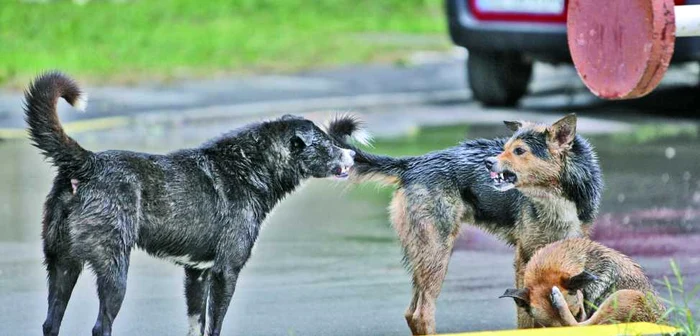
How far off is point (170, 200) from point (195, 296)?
2.15 feet

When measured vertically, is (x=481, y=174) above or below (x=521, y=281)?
above

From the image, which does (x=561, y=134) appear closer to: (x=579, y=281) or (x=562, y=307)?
(x=579, y=281)

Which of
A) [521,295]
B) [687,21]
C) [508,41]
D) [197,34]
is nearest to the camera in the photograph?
[687,21]

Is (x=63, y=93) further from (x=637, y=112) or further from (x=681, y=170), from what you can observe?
(x=637, y=112)

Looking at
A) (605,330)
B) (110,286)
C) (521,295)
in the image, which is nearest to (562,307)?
(521,295)

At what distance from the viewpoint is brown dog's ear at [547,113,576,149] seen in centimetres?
722

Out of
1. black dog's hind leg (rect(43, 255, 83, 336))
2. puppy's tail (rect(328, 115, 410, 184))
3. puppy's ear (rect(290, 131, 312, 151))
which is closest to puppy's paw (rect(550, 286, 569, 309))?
puppy's tail (rect(328, 115, 410, 184))

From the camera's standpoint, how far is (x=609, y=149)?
13078 millimetres

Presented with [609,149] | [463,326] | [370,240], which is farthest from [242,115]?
[463,326]

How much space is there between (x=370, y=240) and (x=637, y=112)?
5.93 metres

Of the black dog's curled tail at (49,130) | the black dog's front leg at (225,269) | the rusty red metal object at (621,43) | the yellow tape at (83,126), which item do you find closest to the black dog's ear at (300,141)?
the black dog's front leg at (225,269)

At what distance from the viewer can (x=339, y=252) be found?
9695 mm

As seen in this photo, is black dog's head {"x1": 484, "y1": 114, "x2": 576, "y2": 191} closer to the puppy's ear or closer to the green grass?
the puppy's ear

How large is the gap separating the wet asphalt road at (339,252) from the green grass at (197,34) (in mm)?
3408
